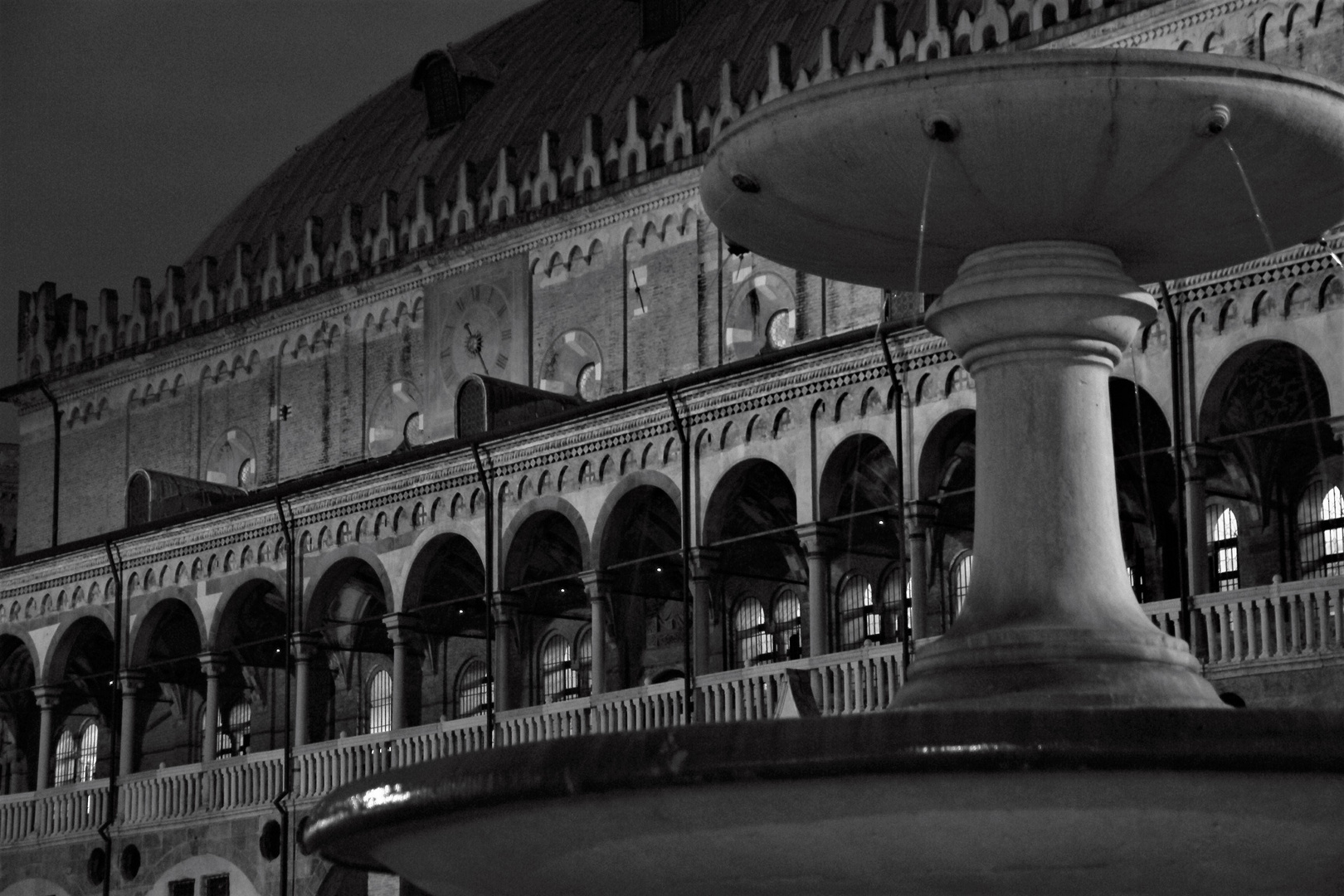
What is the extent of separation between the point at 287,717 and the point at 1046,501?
20.8 m

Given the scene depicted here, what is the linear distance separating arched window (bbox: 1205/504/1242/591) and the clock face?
11.9 metres

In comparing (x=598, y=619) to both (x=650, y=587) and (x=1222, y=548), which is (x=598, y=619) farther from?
(x=1222, y=548)

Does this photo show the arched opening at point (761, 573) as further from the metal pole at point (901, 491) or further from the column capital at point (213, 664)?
the column capital at point (213, 664)

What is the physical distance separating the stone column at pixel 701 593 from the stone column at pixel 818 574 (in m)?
1.43

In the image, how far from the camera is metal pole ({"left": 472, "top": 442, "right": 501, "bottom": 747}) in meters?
28.8

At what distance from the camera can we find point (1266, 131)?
36.8 ft

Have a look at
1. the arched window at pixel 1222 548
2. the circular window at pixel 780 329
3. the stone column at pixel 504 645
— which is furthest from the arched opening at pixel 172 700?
the arched window at pixel 1222 548

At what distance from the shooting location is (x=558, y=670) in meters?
34.3

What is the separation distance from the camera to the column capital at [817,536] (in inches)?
1049

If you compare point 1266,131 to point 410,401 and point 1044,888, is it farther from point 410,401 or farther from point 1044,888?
point 410,401

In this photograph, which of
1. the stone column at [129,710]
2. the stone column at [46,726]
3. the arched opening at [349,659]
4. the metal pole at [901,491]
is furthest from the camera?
the stone column at [46,726]

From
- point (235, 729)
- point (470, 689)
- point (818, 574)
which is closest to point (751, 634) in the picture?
point (470, 689)

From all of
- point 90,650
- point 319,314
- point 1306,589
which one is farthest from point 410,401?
point 1306,589

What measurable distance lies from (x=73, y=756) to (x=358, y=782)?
33396mm
